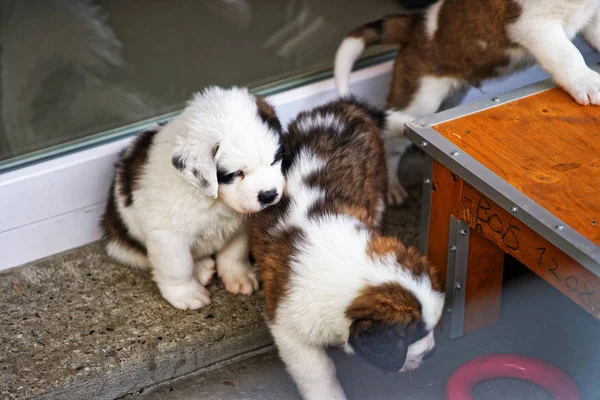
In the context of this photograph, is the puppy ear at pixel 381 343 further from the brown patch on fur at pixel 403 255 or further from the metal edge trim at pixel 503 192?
the metal edge trim at pixel 503 192

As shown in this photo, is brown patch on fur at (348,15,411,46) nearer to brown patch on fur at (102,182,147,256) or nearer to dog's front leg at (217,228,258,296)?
dog's front leg at (217,228,258,296)

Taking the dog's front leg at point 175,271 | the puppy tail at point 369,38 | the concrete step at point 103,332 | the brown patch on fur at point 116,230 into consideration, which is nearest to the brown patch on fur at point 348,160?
the puppy tail at point 369,38

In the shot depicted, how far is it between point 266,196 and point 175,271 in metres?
0.65

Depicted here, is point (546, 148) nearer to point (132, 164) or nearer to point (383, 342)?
point (383, 342)

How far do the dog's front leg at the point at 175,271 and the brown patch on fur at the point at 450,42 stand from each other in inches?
48.7

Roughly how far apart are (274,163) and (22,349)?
1.23m

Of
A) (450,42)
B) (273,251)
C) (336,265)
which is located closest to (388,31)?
(450,42)

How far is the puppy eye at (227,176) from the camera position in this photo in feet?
9.29

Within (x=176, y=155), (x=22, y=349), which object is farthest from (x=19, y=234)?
(x=176, y=155)

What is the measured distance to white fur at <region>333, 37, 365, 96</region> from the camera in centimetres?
374

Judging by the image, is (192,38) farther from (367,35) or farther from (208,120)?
(208,120)

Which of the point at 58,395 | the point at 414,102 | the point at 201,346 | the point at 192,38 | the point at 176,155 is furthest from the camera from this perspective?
the point at 192,38

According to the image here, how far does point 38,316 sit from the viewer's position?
3.36 m

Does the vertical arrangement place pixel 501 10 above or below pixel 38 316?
above
